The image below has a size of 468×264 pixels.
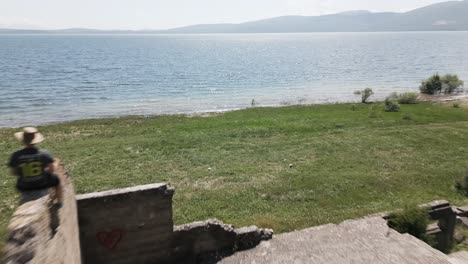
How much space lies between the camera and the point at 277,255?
10828 millimetres

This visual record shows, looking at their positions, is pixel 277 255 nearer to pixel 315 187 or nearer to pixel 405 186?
pixel 315 187

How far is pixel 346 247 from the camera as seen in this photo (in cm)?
1086

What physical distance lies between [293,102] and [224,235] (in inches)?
1632

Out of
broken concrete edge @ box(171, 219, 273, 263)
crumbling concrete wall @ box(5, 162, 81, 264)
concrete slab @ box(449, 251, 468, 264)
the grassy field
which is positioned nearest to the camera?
crumbling concrete wall @ box(5, 162, 81, 264)

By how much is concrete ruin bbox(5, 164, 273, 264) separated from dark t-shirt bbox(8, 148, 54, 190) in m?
0.47

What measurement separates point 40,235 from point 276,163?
15.5 metres

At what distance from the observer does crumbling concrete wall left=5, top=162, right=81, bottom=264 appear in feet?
17.7

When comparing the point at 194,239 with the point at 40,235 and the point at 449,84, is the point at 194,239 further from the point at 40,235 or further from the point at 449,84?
the point at 449,84

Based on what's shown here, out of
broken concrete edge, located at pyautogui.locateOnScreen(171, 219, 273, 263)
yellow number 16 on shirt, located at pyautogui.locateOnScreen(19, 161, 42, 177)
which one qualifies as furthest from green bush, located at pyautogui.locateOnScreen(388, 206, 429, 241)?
yellow number 16 on shirt, located at pyautogui.locateOnScreen(19, 161, 42, 177)

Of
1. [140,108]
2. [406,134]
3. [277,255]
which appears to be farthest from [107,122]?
[277,255]

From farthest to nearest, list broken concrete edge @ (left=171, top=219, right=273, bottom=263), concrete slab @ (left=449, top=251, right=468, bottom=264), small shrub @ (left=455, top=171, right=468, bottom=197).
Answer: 1. small shrub @ (left=455, top=171, right=468, bottom=197)
2. concrete slab @ (left=449, top=251, right=468, bottom=264)
3. broken concrete edge @ (left=171, top=219, right=273, bottom=263)

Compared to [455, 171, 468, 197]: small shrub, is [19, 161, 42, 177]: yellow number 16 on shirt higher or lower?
higher

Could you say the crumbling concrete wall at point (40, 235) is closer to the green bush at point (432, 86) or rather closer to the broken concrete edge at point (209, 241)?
the broken concrete edge at point (209, 241)

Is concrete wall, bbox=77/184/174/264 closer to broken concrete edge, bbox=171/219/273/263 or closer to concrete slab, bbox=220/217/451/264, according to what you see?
broken concrete edge, bbox=171/219/273/263
